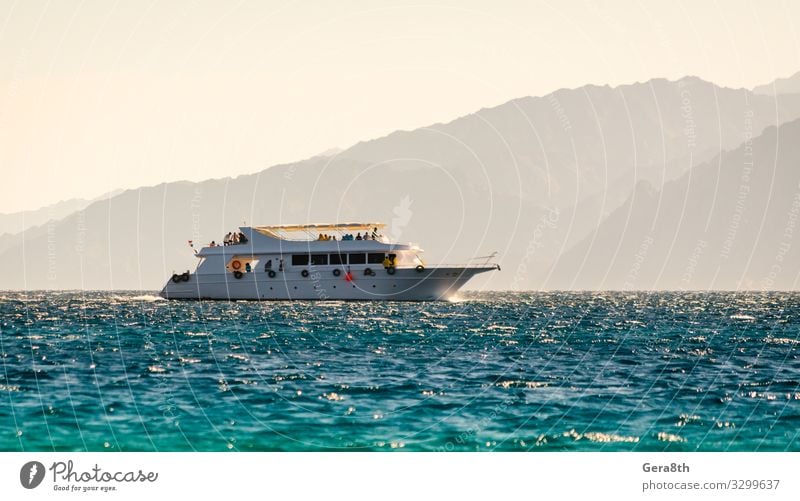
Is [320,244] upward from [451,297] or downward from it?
upward

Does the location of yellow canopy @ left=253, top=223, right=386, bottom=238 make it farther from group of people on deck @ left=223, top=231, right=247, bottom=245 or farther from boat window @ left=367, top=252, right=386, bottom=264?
boat window @ left=367, top=252, right=386, bottom=264

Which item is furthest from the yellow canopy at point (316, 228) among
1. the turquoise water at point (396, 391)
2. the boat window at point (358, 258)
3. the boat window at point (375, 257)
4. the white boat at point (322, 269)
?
the turquoise water at point (396, 391)

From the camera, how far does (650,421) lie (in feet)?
77.3

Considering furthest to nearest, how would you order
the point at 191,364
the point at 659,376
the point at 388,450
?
the point at 191,364 → the point at 659,376 → the point at 388,450

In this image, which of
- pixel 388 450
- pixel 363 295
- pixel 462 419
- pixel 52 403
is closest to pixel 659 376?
pixel 462 419

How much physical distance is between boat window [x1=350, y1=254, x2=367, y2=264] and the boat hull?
A: 38.9 inches

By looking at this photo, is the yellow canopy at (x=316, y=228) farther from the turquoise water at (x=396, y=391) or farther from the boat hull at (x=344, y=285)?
the turquoise water at (x=396, y=391)

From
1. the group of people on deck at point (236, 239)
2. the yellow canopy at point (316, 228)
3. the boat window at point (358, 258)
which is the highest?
the yellow canopy at point (316, 228)

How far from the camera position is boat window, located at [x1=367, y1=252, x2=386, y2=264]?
86.0 meters

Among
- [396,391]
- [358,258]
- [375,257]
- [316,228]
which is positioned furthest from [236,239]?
[396,391]

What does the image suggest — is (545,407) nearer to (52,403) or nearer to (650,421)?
(650,421)

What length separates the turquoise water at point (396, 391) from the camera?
21.6 meters

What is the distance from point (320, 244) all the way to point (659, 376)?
5805cm

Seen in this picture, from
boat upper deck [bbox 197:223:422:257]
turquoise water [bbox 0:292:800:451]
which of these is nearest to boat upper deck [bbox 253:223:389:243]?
boat upper deck [bbox 197:223:422:257]
